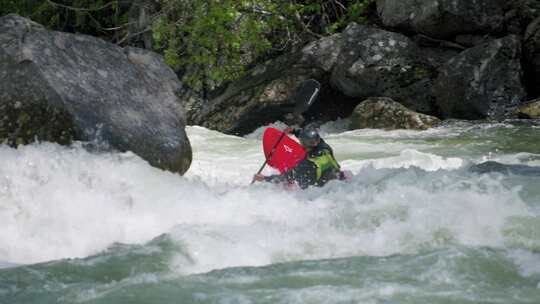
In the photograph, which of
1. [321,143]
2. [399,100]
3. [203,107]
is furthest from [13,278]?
[203,107]

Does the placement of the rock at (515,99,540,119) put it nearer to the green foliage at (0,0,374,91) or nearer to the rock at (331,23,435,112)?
the rock at (331,23,435,112)

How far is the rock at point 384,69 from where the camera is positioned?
12289 mm

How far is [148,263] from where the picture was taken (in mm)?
4668

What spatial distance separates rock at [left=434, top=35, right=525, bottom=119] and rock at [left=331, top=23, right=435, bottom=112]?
0.44 meters

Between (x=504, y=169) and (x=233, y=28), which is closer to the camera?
(x=504, y=169)

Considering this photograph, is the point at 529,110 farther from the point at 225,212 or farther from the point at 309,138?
the point at 225,212

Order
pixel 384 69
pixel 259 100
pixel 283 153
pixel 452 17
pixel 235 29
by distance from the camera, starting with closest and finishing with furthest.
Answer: pixel 283 153 → pixel 384 69 → pixel 452 17 → pixel 259 100 → pixel 235 29

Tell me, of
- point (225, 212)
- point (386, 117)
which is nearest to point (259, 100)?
point (386, 117)

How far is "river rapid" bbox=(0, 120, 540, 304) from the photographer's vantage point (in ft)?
13.5

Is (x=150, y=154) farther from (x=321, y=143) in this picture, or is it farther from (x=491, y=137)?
(x=491, y=137)

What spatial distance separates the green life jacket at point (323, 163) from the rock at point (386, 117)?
4.68 meters

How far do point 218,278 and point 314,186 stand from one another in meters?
2.37

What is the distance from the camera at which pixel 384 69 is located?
1248 cm

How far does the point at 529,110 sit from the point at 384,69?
238 cm
